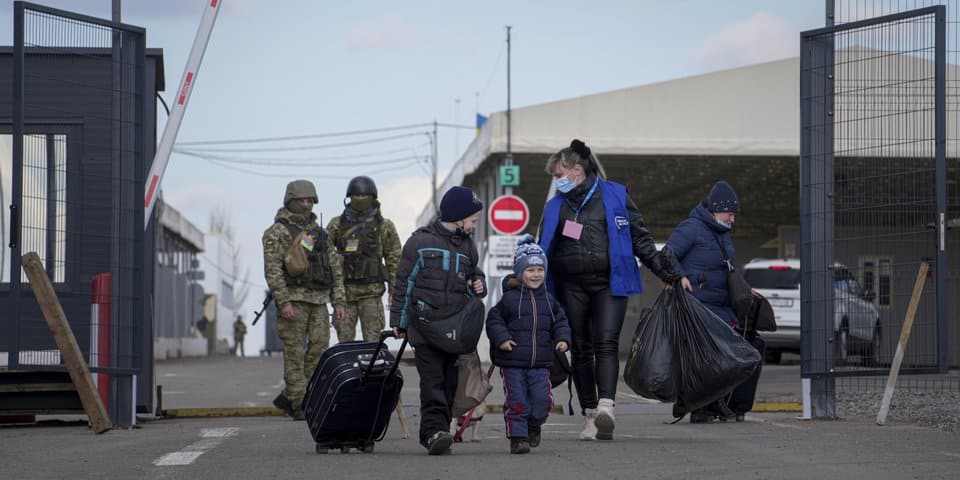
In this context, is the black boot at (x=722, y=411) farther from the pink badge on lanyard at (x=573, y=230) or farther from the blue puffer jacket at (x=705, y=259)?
the pink badge on lanyard at (x=573, y=230)

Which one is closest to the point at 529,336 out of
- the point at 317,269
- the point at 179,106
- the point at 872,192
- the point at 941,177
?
the point at 317,269

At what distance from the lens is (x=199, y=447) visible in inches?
384

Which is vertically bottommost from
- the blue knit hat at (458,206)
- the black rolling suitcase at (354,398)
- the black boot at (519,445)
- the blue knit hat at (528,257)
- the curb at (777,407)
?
the curb at (777,407)

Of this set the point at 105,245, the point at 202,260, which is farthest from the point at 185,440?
the point at 202,260

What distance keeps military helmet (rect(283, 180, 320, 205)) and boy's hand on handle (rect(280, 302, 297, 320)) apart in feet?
2.89

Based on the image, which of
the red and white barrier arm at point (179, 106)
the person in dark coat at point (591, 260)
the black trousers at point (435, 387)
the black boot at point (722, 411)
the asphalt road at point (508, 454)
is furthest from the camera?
the red and white barrier arm at point (179, 106)

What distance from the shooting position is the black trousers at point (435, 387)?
913cm

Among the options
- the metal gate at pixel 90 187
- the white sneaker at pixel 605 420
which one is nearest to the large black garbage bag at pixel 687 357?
the white sneaker at pixel 605 420

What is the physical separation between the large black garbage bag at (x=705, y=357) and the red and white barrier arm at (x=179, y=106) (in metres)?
4.78

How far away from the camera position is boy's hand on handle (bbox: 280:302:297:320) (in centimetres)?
1269

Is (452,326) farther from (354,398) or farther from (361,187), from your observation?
(361,187)

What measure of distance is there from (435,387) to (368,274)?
3.45m

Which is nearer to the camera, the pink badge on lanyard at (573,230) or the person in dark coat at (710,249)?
the pink badge on lanyard at (573,230)

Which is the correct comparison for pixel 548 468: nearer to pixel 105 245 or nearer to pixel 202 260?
pixel 105 245
